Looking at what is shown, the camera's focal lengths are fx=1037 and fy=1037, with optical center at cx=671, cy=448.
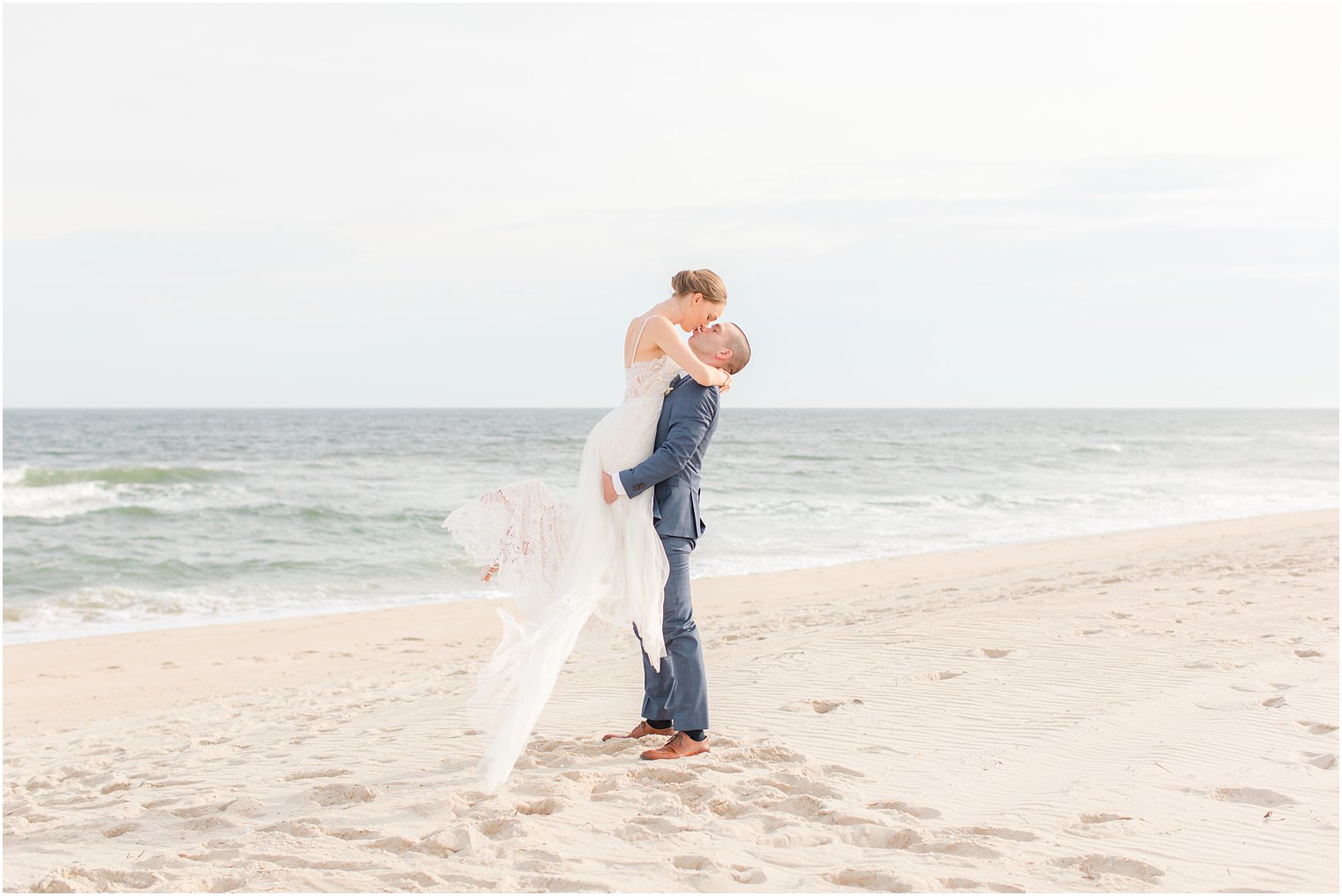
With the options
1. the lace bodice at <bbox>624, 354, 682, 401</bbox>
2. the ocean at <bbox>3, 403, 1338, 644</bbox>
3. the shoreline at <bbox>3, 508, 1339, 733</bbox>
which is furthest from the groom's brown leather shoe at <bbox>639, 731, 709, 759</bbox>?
the ocean at <bbox>3, 403, 1338, 644</bbox>

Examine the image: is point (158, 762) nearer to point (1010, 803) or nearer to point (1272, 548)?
point (1010, 803)

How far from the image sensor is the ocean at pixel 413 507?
12.9 m

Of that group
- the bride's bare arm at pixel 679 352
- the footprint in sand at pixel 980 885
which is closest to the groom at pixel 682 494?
the bride's bare arm at pixel 679 352

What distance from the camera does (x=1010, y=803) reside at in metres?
3.84

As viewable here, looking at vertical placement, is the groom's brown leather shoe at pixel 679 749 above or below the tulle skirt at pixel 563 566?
below

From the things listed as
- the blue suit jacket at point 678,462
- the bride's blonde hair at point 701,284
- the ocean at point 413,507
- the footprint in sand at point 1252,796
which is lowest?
the ocean at point 413,507

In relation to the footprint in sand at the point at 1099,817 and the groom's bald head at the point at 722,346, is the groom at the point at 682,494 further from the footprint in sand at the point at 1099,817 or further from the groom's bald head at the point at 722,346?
the footprint in sand at the point at 1099,817

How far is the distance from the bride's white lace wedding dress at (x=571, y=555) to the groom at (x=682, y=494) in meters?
0.07

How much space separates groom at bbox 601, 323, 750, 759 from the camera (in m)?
4.24

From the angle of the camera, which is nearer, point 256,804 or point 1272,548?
point 256,804

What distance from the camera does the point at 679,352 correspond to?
4125 millimetres

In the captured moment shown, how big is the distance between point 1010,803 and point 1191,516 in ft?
62.1

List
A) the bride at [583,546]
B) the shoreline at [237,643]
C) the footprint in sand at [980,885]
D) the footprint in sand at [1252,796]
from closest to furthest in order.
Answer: the footprint in sand at [980,885]
the footprint in sand at [1252,796]
the bride at [583,546]
the shoreline at [237,643]

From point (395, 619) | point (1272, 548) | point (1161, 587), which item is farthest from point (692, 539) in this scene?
point (1272, 548)
